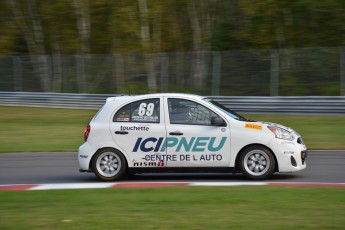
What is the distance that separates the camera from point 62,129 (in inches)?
974

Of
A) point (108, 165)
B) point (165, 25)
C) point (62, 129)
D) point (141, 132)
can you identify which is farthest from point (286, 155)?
point (165, 25)

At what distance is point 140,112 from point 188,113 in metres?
0.82

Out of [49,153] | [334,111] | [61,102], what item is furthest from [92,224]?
[61,102]

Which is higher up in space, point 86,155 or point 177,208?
point 86,155

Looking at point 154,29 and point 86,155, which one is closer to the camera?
point 86,155

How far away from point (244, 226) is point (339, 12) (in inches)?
1101

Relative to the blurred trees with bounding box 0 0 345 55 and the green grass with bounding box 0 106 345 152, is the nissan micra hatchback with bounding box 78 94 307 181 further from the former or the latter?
the blurred trees with bounding box 0 0 345 55

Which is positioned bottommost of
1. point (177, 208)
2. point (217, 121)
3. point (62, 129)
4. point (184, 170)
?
point (177, 208)

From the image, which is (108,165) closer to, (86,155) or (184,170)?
(86,155)

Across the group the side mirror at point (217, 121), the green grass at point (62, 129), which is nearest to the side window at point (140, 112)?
the side mirror at point (217, 121)

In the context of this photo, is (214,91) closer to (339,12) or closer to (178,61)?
(178,61)

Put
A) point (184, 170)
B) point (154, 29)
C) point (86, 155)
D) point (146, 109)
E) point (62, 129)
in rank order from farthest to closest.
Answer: point (154, 29) < point (62, 129) < point (86, 155) < point (146, 109) < point (184, 170)

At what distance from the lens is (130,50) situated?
3678 centimetres

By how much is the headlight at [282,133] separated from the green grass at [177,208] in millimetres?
1503
